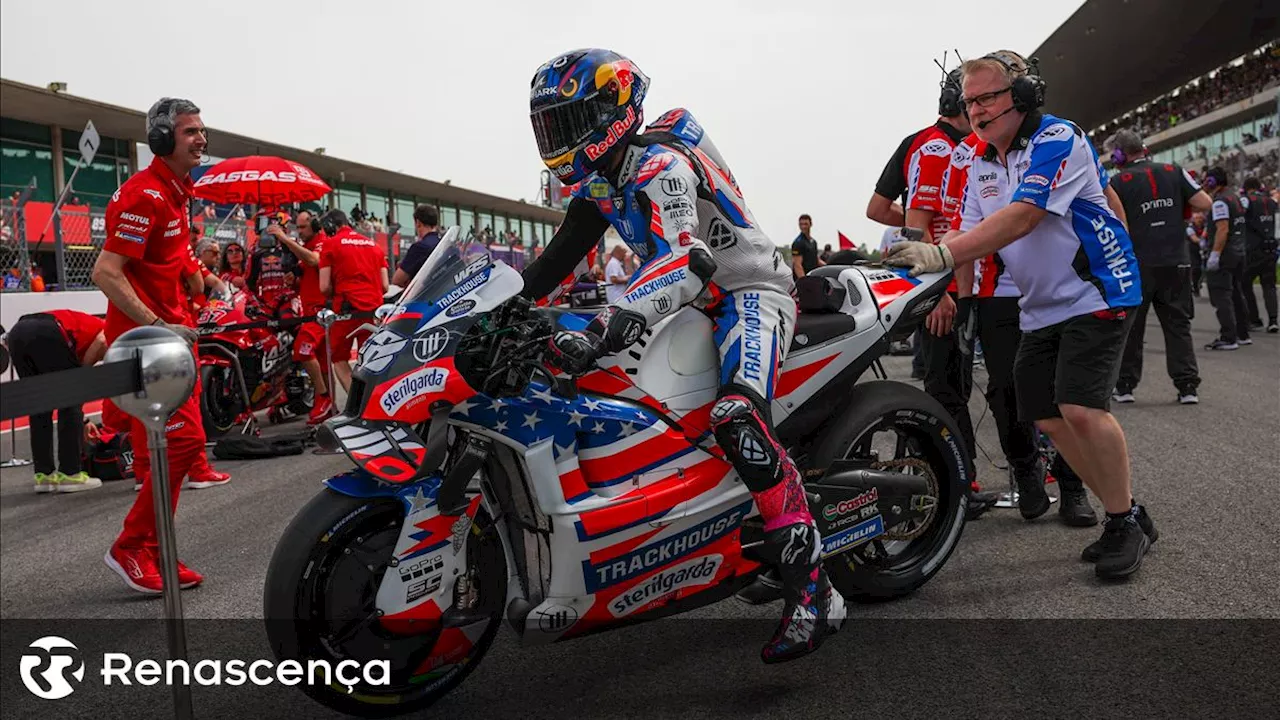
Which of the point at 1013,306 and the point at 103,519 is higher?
the point at 1013,306

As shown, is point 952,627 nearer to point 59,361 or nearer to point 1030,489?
point 1030,489

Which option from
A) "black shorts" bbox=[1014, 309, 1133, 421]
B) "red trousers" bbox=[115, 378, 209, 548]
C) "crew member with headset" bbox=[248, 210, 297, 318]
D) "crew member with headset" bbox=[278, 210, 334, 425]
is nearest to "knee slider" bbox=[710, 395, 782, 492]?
"black shorts" bbox=[1014, 309, 1133, 421]

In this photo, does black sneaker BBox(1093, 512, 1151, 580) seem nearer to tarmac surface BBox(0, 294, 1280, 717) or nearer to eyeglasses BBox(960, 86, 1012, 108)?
tarmac surface BBox(0, 294, 1280, 717)

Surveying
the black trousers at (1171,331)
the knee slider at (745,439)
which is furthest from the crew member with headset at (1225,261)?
the knee slider at (745,439)

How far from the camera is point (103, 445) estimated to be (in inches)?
287

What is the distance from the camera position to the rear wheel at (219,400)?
852 cm

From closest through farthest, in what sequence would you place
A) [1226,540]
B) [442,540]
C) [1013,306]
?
[442,540] < [1226,540] < [1013,306]

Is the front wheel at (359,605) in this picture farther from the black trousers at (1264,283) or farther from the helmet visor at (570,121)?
the black trousers at (1264,283)

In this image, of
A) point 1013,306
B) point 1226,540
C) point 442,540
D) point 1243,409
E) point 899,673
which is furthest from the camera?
point 1243,409

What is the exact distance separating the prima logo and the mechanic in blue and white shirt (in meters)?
3.51

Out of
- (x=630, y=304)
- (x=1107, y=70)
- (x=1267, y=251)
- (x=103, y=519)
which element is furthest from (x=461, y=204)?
(x=630, y=304)

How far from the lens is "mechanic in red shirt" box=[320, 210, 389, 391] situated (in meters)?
9.28

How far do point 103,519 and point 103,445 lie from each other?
146 centimetres

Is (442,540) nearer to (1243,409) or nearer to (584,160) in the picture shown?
(584,160)
